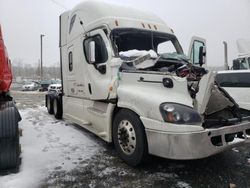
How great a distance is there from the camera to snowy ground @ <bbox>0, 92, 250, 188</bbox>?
14.2ft

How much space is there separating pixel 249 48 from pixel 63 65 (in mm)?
8773

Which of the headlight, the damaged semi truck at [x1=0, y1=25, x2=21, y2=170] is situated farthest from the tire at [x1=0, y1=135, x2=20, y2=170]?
the headlight

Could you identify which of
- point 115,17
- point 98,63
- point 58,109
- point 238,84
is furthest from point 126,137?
point 58,109

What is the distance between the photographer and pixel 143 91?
15.7 ft

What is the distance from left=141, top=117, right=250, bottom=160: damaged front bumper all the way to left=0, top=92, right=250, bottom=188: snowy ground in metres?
0.48

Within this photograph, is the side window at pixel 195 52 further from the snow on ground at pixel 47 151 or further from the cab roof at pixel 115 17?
the snow on ground at pixel 47 151

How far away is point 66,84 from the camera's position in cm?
866

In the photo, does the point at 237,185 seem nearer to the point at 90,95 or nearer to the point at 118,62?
the point at 118,62

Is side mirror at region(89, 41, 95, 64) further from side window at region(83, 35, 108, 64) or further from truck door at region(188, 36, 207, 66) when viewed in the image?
truck door at region(188, 36, 207, 66)

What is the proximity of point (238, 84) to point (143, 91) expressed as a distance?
466 cm

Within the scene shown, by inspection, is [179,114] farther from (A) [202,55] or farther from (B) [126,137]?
(A) [202,55]

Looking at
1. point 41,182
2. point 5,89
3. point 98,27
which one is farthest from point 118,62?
point 41,182

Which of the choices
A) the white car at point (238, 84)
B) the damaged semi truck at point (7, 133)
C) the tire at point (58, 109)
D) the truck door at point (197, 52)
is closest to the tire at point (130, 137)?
the damaged semi truck at point (7, 133)

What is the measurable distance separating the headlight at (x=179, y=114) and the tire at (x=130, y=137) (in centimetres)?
59
